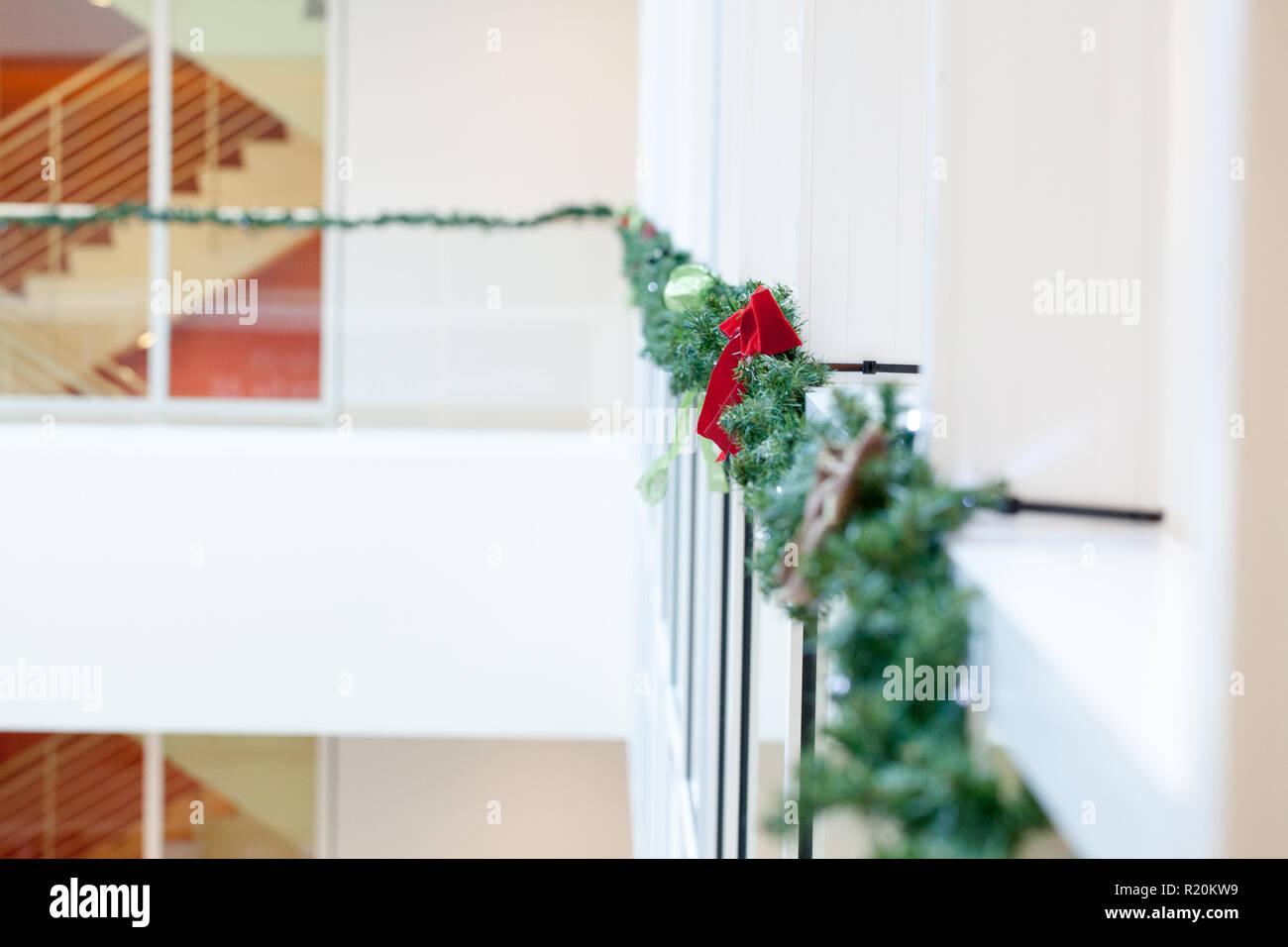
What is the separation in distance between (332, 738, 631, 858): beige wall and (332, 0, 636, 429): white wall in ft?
7.32

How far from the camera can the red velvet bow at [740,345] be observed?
787 millimetres

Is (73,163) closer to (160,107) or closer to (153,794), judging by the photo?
(160,107)

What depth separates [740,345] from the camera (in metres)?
0.86

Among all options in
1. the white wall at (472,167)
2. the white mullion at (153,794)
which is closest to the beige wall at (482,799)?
the white mullion at (153,794)

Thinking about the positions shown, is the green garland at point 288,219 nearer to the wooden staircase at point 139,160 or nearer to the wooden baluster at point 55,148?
the wooden staircase at point 139,160

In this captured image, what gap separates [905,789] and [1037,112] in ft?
1.35

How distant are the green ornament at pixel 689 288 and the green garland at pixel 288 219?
3.35m

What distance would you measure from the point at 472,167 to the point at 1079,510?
4.79 meters

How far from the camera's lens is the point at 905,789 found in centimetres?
36

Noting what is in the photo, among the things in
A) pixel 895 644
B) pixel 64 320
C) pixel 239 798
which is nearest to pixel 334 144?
pixel 64 320

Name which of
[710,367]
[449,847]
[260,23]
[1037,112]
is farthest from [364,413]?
[1037,112]

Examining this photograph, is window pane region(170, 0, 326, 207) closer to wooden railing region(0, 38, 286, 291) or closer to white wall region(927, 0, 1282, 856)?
wooden railing region(0, 38, 286, 291)

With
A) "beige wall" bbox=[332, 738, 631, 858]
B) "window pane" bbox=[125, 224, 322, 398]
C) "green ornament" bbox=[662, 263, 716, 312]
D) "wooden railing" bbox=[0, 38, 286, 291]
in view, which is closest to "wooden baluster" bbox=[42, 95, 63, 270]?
"wooden railing" bbox=[0, 38, 286, 291]
